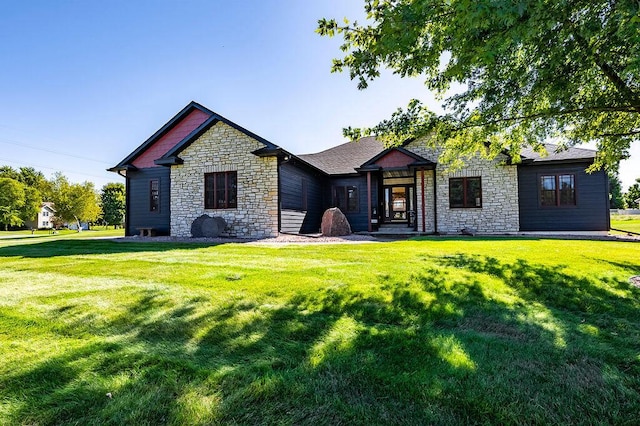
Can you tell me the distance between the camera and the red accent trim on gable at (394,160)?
14562 mm

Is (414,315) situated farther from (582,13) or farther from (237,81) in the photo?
(237,81)

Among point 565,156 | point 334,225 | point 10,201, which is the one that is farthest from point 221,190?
point 10,201

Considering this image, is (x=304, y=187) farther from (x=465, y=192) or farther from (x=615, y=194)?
(x=615, y=194)

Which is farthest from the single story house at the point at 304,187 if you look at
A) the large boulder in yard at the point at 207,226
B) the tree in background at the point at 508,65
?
the tree in background at the point at 508,65

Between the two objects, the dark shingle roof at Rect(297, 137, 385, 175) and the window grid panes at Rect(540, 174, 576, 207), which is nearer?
the window grid panes at Rect(540, 174, 576, 207)

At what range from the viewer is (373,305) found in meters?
3.42

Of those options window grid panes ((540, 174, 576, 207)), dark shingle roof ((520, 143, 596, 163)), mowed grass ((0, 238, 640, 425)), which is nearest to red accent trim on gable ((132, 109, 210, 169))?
mowed grass ((0, 238, 640, 425))

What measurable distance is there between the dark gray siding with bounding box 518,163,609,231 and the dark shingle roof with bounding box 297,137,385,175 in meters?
7.73

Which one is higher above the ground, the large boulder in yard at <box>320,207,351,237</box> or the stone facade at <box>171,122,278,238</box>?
the stone facade at <box>171,122,278,238</box>

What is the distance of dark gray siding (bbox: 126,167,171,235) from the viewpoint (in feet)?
51.8

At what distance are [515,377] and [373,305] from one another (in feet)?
5.19

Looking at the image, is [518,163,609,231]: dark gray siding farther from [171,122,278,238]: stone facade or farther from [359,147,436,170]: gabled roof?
[171,122,278,238]: stone facade

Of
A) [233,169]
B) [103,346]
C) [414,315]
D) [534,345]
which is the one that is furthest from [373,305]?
[233,169]

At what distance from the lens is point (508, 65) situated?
593cm
